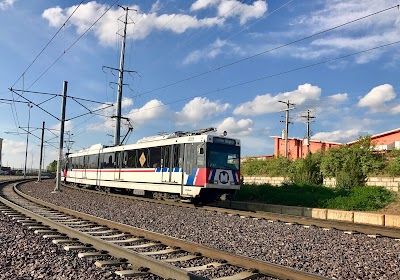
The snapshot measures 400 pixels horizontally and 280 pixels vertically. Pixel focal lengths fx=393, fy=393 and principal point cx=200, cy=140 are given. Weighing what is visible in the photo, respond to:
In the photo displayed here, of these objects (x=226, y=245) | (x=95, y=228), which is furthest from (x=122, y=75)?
(x=226, y=245)

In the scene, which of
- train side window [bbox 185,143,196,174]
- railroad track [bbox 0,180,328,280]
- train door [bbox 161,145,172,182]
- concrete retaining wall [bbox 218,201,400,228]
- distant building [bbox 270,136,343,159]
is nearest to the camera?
railroad track [bbox 0,180,328,280]

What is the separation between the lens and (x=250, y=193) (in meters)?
20.8

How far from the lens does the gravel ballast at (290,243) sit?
630 cm

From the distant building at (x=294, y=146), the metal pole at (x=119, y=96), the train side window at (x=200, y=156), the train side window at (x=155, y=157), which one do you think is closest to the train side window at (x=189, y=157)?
the train side window at (x=200, y=156)

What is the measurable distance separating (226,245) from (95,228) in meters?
3.65

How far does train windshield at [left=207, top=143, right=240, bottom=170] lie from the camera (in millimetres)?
16656

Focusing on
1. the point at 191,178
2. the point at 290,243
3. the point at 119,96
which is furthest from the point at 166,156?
the point at 119,96

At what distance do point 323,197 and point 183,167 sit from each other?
20.4 ft

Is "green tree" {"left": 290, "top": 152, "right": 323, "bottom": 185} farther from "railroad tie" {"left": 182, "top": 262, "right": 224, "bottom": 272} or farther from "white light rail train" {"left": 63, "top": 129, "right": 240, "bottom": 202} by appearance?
"railroad tie" {"left": 182, "top": 262, "right": 224, "bottom": 272}

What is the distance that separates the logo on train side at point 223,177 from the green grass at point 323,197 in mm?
3015

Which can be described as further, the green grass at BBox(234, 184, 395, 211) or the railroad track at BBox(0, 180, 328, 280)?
the green grass at BBox(234, 184, 395, 211)

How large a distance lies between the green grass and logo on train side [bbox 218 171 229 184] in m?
3.02

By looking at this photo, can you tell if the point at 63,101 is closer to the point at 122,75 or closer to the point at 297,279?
the point at 122,75

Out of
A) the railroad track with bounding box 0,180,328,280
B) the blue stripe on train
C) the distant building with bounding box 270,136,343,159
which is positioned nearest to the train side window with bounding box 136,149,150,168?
the blue stripe on train
